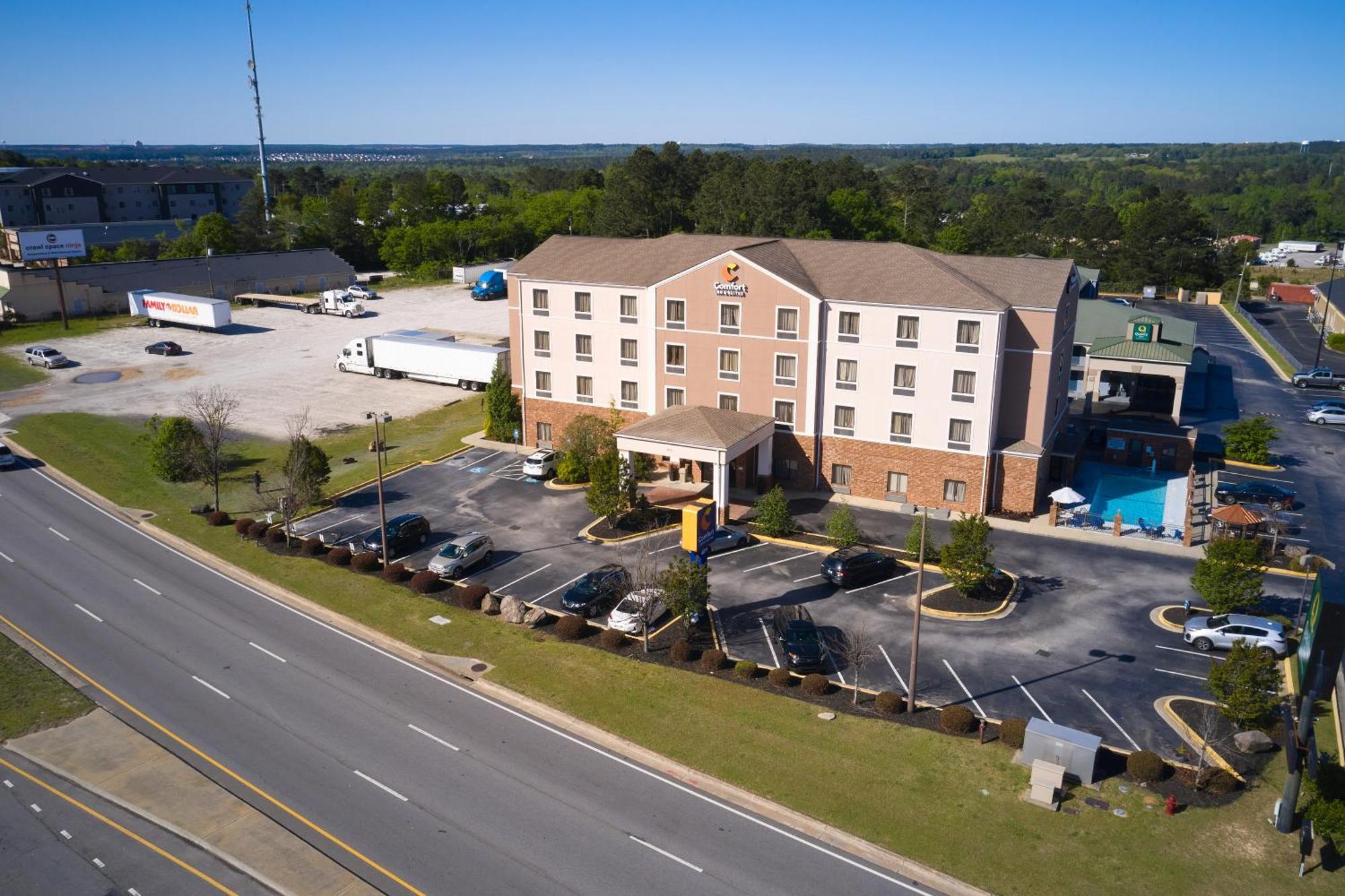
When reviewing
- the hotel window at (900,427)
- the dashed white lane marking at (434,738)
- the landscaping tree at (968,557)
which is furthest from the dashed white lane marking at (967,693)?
the hotel window at (900,427)

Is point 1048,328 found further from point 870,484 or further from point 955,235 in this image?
point 955,235

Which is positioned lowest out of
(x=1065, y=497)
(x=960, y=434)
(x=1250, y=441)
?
(x=1065, y=497)

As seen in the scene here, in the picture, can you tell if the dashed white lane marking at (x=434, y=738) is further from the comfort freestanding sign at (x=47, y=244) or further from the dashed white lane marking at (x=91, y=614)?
the comfort freestanding sign at (x=47, y=244)

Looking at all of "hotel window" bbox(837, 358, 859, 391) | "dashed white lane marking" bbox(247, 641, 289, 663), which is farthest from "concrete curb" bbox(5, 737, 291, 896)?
"hotel window" bbox(837, 358, 859, 391)

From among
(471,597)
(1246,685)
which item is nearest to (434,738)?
(471,597)

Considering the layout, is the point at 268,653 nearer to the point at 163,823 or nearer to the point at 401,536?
the point at 163,823
